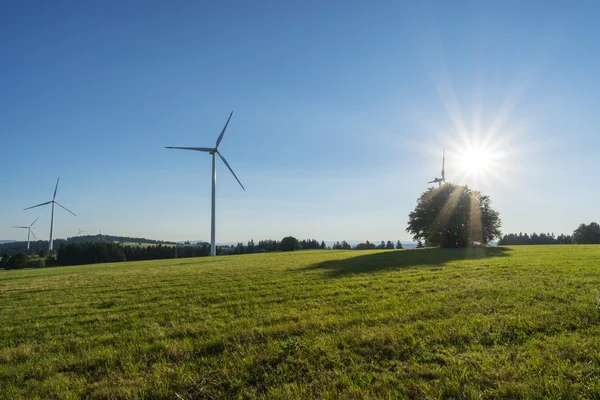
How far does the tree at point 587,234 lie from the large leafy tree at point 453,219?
190 feet

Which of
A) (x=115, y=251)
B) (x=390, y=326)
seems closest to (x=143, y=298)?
(x=390, y=326)

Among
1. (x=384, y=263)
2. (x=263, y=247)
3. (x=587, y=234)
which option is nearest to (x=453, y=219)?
(x=384, y=263)

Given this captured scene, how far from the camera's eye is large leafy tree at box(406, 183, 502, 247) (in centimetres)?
5181

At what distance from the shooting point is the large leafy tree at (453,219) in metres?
51.8

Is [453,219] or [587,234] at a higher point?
[453,219]

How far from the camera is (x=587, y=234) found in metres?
89.1

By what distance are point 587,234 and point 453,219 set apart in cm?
6928

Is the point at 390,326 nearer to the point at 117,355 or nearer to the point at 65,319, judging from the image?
the point at 117,355

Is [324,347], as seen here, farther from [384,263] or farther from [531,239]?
[531,239]

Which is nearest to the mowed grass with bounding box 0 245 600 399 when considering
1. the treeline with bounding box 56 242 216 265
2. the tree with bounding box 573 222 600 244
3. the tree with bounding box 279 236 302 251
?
the tree with bounding box 279 236 302 251

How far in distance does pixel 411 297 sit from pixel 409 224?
47.3m

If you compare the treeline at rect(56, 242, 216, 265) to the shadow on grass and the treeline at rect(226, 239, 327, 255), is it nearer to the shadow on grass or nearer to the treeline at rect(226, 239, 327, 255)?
the treeline at rect(226, 239, 327, 255)

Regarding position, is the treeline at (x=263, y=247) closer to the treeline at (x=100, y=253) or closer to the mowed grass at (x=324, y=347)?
the treeline at (x=100, y=253)

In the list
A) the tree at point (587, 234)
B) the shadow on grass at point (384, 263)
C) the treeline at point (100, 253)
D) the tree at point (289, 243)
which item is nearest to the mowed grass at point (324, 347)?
the shadow on grass at point (384, 263)
